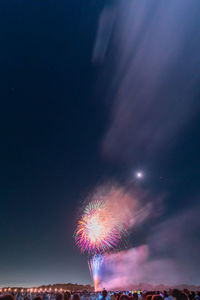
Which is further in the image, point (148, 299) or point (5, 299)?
point (148, 299)

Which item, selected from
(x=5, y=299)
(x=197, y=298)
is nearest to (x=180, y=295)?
(x=197, y=298)

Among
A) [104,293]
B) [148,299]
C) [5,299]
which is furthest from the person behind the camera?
[104,293]

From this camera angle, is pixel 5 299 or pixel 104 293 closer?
pixel 5 299

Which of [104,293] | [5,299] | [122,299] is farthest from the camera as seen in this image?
[104,293]

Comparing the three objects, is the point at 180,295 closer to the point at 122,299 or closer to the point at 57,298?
the point at 122,299

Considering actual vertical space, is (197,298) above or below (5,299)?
below

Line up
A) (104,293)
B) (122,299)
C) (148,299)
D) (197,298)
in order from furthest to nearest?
1. (104,293)
2. (197,298)
3. (148,299)
4. (122,299)

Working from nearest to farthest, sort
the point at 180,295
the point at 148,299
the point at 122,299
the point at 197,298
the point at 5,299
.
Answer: the point at 5,299, the point at 122,299, the point at 148,299, the point at 180,295, the point at 197,298

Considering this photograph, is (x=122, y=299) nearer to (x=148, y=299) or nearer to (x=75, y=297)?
(x=148, y=299)

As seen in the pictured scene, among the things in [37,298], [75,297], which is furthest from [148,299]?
[37,298]
